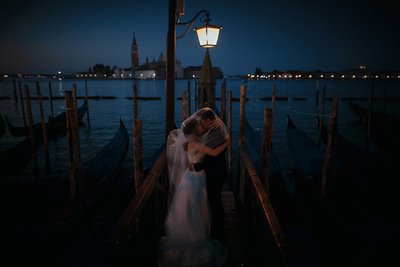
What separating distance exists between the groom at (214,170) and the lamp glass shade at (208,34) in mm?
2395

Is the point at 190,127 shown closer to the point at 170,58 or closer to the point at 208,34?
the point at 170,58

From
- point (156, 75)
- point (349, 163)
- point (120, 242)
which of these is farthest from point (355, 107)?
point (156, 75)

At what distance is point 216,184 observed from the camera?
2449mm

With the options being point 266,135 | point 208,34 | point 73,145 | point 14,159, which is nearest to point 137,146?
point 266,135

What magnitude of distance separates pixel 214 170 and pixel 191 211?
478 mm

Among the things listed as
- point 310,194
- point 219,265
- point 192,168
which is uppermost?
point 192,168

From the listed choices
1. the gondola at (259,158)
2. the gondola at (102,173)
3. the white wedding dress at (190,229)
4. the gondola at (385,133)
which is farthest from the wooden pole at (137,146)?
the gondola at (385,133)

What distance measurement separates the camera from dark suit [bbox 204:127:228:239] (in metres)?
2.39

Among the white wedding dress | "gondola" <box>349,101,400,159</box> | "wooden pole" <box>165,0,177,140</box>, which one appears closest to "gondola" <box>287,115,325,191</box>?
"gondola" <box>349,101,400,159</box>

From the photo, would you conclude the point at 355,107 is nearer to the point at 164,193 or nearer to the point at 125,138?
the point at 125,138

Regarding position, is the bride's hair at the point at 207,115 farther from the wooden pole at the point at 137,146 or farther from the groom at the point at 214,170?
the wooden pole at the point at 137,146

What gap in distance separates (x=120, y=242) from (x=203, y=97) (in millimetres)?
4102

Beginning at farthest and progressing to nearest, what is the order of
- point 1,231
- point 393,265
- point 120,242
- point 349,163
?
point 349,163 → point 1,231 → point 393,265 → point 120,242

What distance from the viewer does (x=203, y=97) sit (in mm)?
5402
